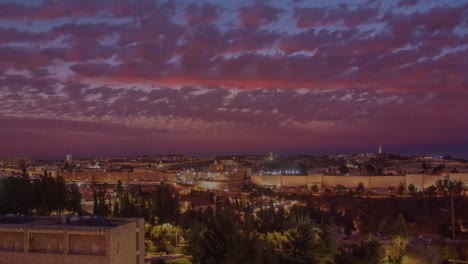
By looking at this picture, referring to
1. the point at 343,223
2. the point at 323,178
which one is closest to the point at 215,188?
the point at 323,178

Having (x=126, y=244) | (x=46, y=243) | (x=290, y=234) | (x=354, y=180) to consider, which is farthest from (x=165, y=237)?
(x=354, y=180)

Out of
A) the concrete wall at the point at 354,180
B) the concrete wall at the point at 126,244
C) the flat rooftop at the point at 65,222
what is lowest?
the concrete wall at the point at 354,180

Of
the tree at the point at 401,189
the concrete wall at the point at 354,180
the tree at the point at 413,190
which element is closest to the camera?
the tree at the point at 413,190

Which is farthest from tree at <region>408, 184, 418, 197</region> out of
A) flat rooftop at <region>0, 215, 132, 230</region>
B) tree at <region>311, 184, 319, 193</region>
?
flat rooftop at <region>0, 215, 132, 230</region>

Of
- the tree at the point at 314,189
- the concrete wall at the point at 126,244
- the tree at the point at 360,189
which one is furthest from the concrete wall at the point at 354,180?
the concrete wall at the point at 126,244

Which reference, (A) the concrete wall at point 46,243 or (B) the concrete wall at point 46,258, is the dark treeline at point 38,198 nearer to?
(B) the concrete wall at point 46,258

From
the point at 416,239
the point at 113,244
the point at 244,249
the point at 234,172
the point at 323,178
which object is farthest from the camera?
the point at 234,172

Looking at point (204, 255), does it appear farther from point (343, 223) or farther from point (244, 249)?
point (343, 223)
